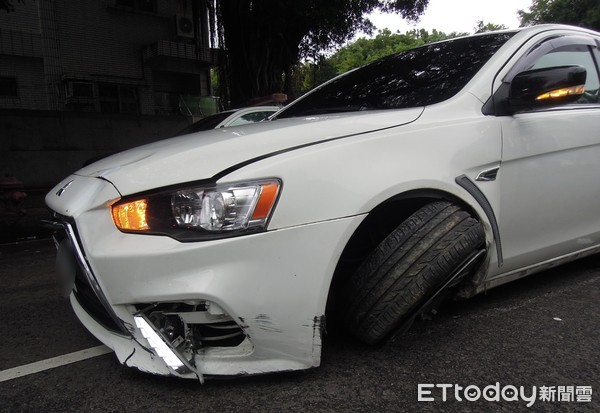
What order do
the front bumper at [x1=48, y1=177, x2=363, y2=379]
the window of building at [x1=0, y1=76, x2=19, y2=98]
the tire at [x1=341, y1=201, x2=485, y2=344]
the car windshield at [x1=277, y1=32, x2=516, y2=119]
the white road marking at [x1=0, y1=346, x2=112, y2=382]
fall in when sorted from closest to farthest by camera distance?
1. the front bumper at [x1=48, y1=177, x2=363, y2=379]
2. the tire at [x1=341, y1=201, x2=485, y2=344]
3. the white road marking at [x1=0, y1=346, x2=112, y2=382]
4. the car windshield at [x1=277, y1=32, x2=516, y2=119]
5. the window of building at [x1=0, y1=76, x2=19, y2=98]

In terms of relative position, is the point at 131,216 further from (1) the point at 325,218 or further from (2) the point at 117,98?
(2) the point at 117,98

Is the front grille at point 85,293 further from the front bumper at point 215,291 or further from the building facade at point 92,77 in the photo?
the building facade at point 92,77

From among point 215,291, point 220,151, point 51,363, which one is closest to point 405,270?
point 215,291

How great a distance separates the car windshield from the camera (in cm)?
229

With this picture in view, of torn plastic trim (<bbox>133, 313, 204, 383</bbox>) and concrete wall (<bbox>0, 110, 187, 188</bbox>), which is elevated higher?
concrete wall (<bbox>0, 110, 187, 188</bbox>)

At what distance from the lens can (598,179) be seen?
2.58m

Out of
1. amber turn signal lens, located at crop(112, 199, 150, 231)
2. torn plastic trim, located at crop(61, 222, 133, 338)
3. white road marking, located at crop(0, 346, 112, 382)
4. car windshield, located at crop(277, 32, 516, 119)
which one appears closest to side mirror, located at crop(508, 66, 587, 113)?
car windshield, located at crop(277, 32, 516, 119)

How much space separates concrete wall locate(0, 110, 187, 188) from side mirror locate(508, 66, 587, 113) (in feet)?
27.3

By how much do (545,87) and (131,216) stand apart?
191cm

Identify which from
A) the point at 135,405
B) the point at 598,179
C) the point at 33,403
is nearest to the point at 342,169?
the point at 135,405

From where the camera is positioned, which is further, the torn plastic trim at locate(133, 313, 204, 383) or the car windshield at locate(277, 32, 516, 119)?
the car windshield at locate(277, 32, 516, 119)

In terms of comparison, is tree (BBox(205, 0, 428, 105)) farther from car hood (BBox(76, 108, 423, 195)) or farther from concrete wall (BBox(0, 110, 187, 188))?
car hood (BBox(76, 108, 423, 195))

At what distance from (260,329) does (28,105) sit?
13.2 m

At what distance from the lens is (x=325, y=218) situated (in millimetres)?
1636
